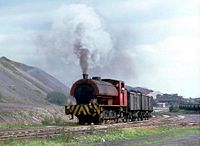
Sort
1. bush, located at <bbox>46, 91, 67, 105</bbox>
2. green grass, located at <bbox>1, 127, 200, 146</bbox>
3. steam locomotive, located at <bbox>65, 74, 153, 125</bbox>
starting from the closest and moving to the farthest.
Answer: green grass, located at <bbox>1, 127, 200, 146</bbox>
steam locomotive, located at <bbox>65, 74, 153, 125</bbox>
bush, located at <bbox>46, 91, 67, 105</bbox>

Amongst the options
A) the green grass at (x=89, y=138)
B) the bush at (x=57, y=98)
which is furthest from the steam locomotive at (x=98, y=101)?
the bush at (x=57, y=98)

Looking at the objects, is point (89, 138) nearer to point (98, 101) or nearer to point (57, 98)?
point (98, 101)

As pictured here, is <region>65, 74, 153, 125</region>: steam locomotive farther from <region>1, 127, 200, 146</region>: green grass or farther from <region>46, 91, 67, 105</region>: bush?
<region>46, 91, 67, 105</region>: bush

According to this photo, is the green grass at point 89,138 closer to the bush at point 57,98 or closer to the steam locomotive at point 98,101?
the steam locomotive at point 98,101

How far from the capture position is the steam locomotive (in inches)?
1437

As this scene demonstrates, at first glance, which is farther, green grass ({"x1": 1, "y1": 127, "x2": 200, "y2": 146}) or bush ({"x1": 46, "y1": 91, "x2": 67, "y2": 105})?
bush ({"x1": 46, "y1": 91, "x2": 67, "y2": 105})

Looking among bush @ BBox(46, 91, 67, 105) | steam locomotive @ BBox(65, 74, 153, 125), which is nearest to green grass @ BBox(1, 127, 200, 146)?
steam locomotive @ BBox(65, 74, 153, 125)

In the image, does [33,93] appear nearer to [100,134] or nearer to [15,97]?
[15,97]

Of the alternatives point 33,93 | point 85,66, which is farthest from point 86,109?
point 33,93

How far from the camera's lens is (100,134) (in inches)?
1111

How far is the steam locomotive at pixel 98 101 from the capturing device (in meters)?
36.5

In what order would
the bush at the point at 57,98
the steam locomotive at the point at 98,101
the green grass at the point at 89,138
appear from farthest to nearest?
the bush at the point at 57,98 < the steam locomotive at the point at 98,101 < the green grass at the point at 89,138

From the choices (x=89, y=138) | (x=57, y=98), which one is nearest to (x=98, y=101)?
(x=89, y=138)

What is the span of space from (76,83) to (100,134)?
398 inches
